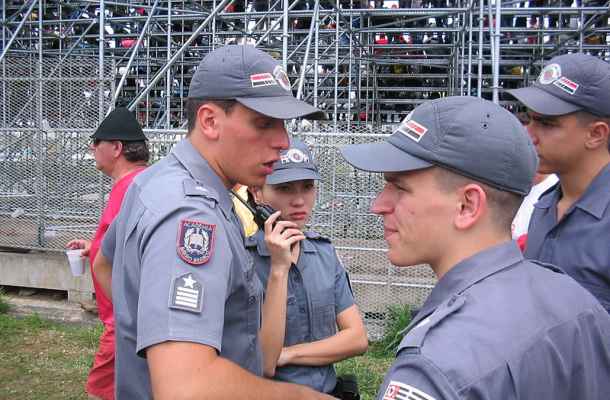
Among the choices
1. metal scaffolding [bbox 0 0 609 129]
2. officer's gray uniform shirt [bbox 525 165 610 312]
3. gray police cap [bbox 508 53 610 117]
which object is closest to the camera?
officer's gray uniform shirt [bbox 525 165 610 312]

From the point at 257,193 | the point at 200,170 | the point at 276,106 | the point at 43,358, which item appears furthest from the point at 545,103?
the point at 43,358

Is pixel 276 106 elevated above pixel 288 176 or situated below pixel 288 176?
above

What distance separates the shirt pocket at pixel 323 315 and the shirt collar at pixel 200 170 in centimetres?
74

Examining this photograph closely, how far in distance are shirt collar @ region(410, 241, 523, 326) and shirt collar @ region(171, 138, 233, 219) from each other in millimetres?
695

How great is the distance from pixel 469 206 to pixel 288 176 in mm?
1332

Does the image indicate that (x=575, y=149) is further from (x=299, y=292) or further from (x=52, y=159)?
(x=52, y=159)

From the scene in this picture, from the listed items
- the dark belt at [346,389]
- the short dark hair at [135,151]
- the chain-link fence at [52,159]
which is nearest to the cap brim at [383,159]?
the dark belt at [346,389]

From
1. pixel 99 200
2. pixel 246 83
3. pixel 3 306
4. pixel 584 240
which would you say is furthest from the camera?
pixel 99 200

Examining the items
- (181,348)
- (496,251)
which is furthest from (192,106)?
(496,251)

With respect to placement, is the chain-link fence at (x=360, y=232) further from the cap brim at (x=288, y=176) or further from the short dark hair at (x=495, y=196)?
the short dark hair at (x=495, y=196)

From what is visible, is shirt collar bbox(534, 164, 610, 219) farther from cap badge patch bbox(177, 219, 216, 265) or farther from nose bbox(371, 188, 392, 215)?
cap badge patch bbox(177, 219, 216, 265)

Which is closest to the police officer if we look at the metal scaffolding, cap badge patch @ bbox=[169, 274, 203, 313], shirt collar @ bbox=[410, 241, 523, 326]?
cap badge patch @ bbox=[169, 274, 203, 313]

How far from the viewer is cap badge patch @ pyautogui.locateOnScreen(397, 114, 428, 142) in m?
1.47

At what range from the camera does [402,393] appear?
1173 millimetres
